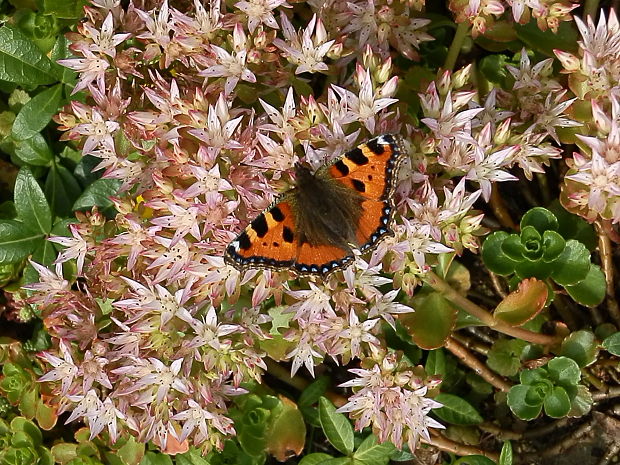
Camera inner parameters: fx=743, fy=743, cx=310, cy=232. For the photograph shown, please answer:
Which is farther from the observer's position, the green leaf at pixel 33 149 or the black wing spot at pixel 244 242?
the green leaf at pixel 33 149

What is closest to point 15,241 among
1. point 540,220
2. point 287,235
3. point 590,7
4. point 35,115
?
point 35,115

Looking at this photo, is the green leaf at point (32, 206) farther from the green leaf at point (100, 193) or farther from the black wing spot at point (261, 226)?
the black wing spot at point (261, 226)

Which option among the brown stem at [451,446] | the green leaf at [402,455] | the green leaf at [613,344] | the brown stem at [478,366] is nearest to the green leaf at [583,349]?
the green leaf at [613,344]

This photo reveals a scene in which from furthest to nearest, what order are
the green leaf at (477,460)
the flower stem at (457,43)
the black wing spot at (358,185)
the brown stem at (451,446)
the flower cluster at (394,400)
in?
the brown stem at (451,446) → the green leaf at (477,460) → the flower stem at (457,43) → the flower cluster at (394,400) → the black wing spot at (358,185)

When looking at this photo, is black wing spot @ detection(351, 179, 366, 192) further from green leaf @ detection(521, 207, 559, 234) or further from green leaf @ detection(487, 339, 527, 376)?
green leaf @ detection(487, 339, 527, 376)

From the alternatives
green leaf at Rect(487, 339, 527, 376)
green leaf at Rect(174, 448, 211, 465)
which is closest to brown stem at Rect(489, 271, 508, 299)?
green leaf at Rect(487, 339, 527, 376)

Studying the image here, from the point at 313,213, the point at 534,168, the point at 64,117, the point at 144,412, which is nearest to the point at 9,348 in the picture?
the point at 144,412

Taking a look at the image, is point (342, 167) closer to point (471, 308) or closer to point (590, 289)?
point (471, 308)
